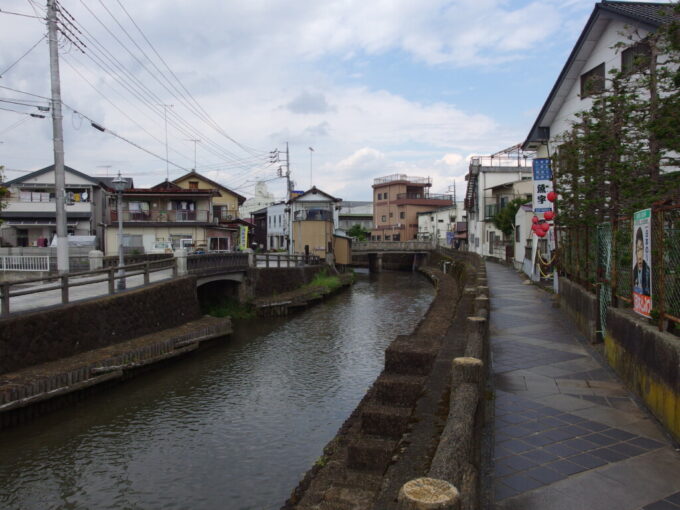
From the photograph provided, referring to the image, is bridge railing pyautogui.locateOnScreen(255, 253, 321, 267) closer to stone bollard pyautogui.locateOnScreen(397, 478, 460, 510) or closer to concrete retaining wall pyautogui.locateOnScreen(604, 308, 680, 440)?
concrete retaining wall pyautogui.locateOnScreen(604, 308, 680, 440)

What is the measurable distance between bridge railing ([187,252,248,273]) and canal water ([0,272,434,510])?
5107 millimetres

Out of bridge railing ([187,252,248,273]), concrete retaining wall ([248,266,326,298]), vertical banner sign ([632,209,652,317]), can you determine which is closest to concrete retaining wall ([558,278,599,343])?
vertical banner sign ([632,209,652,317])

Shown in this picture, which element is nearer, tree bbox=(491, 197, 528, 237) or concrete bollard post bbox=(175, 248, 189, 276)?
concrete bollard post bbox=(175, 248, 189, 276)

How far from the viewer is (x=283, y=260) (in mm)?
32312

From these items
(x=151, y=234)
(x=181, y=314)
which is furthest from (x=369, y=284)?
(x=181, y=314)

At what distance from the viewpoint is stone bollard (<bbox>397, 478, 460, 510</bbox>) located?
255 cm

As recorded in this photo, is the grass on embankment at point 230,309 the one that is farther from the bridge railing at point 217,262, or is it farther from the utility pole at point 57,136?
the utility pole at point 57,136

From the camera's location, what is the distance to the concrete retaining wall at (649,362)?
18.8ft

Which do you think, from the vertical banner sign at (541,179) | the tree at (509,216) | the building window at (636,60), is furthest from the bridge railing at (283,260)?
the building window at (636,60)

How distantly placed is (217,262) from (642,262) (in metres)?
19.6

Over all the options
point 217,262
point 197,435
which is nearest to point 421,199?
point 217,262

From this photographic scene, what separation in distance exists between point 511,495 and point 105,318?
13.1 metres

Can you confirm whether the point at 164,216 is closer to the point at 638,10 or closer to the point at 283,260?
the point at 283,260

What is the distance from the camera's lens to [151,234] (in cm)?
3806
